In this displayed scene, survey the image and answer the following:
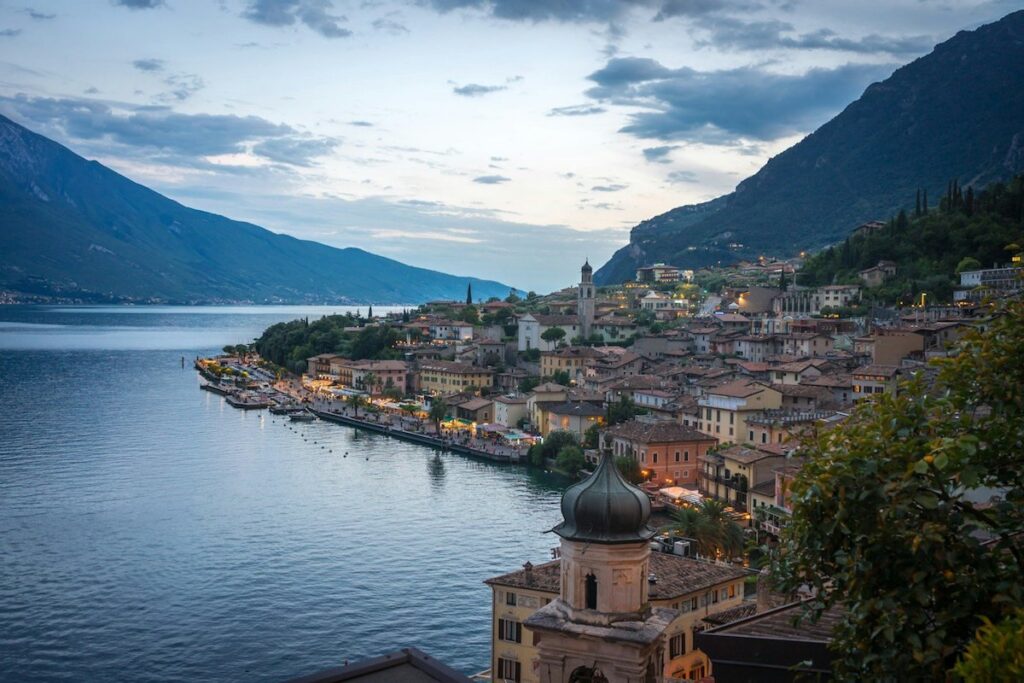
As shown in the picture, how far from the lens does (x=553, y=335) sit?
8519cm

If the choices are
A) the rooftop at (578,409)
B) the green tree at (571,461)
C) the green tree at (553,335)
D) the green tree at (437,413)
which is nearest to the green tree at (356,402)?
the green tree at (437,413)

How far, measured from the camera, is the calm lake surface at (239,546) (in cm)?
2488

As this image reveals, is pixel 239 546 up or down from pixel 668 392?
down

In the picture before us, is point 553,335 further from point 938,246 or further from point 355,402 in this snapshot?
point 938,246

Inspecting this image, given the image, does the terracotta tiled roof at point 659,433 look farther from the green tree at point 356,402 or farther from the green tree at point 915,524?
the green tree at point 915,524

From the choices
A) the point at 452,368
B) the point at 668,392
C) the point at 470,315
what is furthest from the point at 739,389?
the point at 470,315

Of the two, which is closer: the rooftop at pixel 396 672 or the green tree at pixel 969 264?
the rooftop at pixel 396 672

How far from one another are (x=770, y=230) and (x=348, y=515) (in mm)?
145932

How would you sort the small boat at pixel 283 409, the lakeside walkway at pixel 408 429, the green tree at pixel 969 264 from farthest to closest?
the small boat at pixel 283 409
the green tree at pixel 969 264
the lakeside walkway at pixel 408 429

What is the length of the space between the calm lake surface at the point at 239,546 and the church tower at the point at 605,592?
16.1 m

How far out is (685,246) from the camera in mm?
180500

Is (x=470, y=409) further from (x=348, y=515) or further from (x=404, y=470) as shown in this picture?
(x=348, y=515)

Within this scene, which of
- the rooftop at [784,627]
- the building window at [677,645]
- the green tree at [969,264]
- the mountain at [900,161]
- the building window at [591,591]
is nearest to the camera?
the rooftop at [784,627]

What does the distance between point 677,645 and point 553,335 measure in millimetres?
66215
